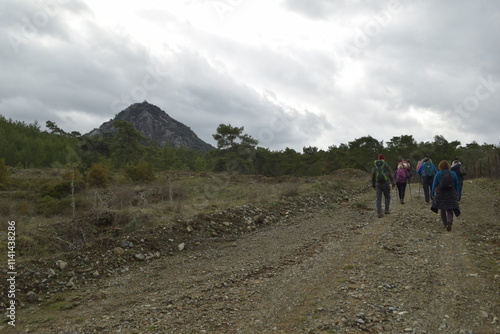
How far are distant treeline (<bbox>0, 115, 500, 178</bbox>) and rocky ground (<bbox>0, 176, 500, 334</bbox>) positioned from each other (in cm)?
3443

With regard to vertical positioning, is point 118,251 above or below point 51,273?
above

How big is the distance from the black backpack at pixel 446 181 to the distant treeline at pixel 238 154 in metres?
33.6

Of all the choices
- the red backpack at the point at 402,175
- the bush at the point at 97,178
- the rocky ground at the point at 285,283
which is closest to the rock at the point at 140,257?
the rocky ground at the point at 285,283

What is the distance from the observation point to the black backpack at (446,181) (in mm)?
8445

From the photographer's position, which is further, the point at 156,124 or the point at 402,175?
the point at 156,124

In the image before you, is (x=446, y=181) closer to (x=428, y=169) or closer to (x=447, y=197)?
(x=447, y=197)

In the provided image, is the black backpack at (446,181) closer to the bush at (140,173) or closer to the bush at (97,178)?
the bush at (140,173)

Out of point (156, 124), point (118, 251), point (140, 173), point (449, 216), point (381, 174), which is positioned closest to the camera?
point (118, 251)

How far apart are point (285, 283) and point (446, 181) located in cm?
574

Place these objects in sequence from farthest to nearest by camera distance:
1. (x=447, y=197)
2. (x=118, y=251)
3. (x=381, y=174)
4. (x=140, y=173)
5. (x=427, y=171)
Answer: (x=140, y=173)
(x=427, y=171)
(x=381, y=174)
(x=447, y=197)
(x=118, y=251)

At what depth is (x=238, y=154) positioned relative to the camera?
44.9 m

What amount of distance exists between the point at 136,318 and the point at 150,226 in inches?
183

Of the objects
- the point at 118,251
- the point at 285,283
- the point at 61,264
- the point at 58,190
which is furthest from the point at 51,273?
the point at 58,190

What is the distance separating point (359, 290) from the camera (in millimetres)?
4648
